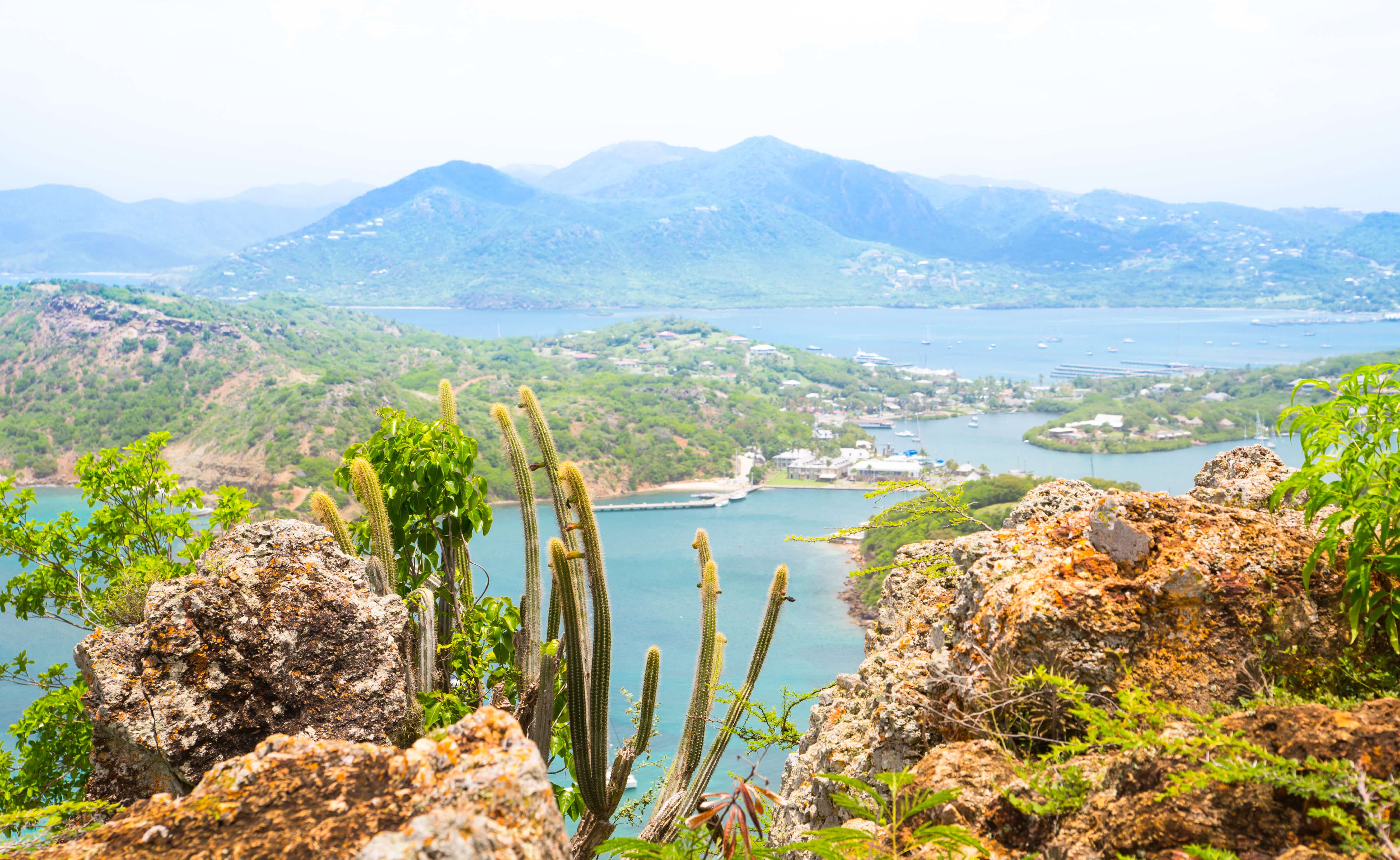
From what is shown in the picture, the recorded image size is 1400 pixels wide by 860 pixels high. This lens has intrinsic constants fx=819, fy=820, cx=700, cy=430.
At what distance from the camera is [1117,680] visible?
2.12 m

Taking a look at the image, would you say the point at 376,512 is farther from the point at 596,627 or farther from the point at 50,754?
the point at 50,754

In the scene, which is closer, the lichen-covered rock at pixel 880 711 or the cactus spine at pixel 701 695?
the lichen-covered rock at pixel 880 711

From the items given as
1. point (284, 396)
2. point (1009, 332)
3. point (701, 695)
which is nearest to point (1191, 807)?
point (701, 695)

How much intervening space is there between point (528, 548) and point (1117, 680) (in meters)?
2.44

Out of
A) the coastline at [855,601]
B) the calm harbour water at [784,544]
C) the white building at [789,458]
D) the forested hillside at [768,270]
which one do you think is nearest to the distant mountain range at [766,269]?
the forested hillside at [768,270]

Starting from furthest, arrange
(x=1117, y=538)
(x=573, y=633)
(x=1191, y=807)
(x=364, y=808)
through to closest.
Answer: (x=573, y=633), (x=1117, y=538), (x=1191, y=807), (x=364, y=808)

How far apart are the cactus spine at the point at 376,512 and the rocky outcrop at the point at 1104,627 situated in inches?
70.5

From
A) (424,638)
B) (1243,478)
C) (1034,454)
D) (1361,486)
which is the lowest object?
(1034,454)

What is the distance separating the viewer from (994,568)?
260cm

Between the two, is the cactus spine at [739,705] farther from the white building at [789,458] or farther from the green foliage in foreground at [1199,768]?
the white building at [789,458]

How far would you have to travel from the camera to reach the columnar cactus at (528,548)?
3621 mm

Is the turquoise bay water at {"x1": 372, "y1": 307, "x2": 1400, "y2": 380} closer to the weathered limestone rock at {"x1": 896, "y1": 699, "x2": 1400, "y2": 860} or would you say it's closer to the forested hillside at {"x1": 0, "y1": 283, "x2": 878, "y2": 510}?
the forested hillside at {"x1": 0, "y1": 283, "x2": 878, "y2": 510}

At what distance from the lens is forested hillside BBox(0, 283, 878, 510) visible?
177ft

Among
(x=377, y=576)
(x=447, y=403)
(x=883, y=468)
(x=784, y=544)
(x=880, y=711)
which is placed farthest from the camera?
(x=883, y=468)
